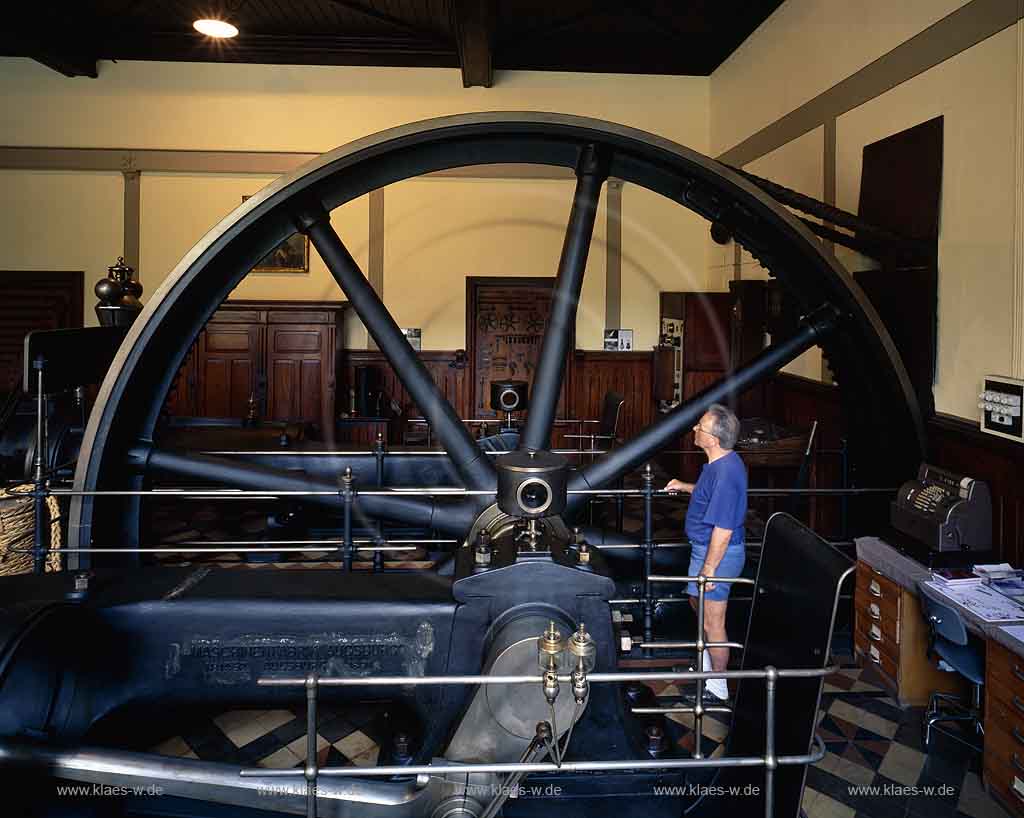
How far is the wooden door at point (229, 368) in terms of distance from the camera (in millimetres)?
7027

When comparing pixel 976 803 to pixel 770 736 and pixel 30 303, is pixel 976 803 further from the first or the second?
pixel 30 303

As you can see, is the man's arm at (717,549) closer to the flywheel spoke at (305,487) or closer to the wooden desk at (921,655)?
the wooden desk at (921,655)

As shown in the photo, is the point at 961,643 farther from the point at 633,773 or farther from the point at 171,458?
the point at 171,458

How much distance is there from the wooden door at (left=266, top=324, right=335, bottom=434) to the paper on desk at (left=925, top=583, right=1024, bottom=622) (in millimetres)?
5286

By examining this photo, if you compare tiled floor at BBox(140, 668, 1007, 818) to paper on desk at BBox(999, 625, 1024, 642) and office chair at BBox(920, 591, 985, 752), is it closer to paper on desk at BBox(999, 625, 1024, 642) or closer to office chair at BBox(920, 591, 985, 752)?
office chair at BBox(920, 591, 985, 752)

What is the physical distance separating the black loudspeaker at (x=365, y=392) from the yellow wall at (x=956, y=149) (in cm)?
367

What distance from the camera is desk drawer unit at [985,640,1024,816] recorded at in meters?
2.31

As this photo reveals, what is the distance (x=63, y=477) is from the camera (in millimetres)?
4055

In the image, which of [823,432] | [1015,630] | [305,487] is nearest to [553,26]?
[823,432]

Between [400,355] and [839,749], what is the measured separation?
74.0 inches

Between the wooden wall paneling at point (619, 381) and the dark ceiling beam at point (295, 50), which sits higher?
Answer: the dark ceiling beam at point (295, 50)

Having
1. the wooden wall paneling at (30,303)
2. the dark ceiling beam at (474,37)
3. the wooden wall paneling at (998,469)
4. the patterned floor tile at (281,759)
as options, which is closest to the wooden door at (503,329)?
the dark ceiling beam at (474,37)

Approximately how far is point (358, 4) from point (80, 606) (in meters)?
5.32

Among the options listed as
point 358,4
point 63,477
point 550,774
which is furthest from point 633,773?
point 358,4
